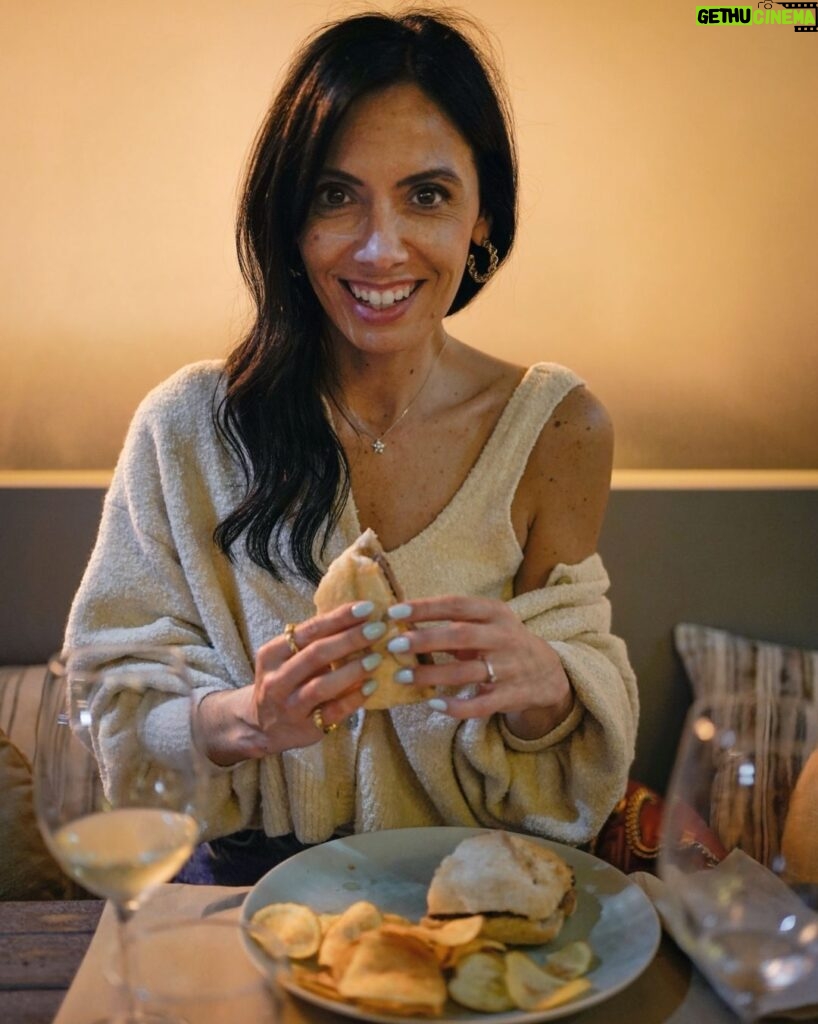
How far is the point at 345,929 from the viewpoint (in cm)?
95

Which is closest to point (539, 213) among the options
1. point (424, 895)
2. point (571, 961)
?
point (424, 895)

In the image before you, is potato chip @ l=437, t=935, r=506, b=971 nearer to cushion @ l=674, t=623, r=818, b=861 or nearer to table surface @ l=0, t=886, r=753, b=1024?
table surface @ l=0, t=886, r=753, b=1024

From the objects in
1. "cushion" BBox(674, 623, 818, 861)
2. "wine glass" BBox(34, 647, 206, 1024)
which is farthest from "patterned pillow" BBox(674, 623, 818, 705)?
"wine glass" BBox(34, 647, 206, 1024)

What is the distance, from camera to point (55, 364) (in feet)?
8.61

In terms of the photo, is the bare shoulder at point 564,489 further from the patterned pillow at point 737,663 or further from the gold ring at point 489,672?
the patterned pillow at point 737,663

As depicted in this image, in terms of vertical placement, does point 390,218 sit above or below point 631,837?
above

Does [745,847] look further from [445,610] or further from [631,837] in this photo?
[631,837]

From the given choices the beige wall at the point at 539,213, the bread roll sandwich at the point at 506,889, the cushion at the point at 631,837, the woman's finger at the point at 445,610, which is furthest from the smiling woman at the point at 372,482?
the beige wall at the point at 539,213

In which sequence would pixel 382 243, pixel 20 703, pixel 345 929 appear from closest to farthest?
pixel 345 929 < pixel 382 243 < pixel 20 703

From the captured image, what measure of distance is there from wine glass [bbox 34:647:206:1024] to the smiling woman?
1.32ft

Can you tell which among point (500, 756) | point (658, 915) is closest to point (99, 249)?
point (500, 756)

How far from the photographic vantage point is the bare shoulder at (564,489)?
5.37ft

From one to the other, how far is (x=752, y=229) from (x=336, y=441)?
1424 mm

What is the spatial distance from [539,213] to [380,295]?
121cm
